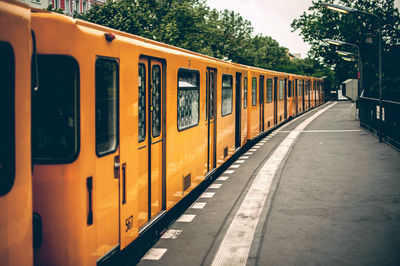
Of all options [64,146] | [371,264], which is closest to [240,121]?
[371,264]

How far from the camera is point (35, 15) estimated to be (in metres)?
4.79

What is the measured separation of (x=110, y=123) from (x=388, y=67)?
48994mm

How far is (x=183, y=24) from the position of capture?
51281 millimetres

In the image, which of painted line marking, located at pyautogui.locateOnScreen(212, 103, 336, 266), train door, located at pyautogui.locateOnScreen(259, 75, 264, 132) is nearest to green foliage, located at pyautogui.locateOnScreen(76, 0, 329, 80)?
train door, located at pyautogui.locateOnScreen(259, 75, 264, 132)

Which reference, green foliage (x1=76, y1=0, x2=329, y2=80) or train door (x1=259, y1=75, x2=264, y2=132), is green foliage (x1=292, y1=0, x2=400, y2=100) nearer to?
green foliage (x1=76, y1=0, x2=329, y2=80)

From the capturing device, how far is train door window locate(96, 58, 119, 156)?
5.43m

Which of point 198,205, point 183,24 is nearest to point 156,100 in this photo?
point 198,205

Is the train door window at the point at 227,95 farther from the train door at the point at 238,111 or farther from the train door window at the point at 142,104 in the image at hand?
the train door window at the point at 142,104

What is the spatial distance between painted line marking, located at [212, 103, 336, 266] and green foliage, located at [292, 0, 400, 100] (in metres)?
32.4

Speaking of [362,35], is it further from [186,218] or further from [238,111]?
[186,218]

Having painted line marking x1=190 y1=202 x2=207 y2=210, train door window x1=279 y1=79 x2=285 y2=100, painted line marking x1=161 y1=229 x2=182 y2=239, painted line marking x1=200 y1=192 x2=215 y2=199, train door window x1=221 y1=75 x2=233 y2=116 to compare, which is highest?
train door window x1=279 y1=79 x2=285 y2=100

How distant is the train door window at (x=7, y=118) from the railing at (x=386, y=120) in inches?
599

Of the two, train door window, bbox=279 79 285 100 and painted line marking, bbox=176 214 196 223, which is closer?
painted line marking, bbox=176 214 196 223

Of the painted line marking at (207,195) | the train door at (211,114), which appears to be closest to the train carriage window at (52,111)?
the painted line marking at (207,195)
